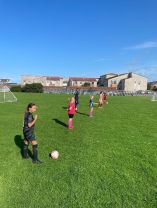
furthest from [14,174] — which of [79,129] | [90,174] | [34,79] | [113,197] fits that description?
[34,79]

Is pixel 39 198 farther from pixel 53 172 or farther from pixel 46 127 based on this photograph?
pixel 46 127

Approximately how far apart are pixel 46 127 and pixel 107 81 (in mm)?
114254

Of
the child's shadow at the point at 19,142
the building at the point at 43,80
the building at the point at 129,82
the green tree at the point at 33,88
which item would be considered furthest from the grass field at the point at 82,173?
the building at the point at 43,80

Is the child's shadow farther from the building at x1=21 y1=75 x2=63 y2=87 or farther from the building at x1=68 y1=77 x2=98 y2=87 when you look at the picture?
the building at x1=21 y1=75 x2=63 y2=87

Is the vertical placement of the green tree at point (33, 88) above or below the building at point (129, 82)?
below

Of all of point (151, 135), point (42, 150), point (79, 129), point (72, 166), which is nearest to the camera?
point (72, 166)

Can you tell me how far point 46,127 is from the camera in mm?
15883

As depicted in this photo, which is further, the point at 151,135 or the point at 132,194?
the point at 151,135

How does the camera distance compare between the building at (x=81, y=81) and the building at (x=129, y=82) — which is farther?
the building at (x=81, y=81)

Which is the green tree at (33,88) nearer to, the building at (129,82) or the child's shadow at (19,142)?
the building at (129,82)

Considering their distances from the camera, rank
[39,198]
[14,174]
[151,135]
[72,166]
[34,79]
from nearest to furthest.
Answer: [39,198], [14,174], [72,166], [151,135], [34,79]

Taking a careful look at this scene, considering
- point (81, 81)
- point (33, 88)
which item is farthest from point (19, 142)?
point (81, 81)

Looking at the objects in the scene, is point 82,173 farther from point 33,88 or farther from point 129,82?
point 129,82

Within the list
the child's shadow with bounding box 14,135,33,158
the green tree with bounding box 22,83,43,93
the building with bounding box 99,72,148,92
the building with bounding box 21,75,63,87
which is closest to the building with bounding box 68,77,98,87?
the building with bounding box 21,75,63,87
